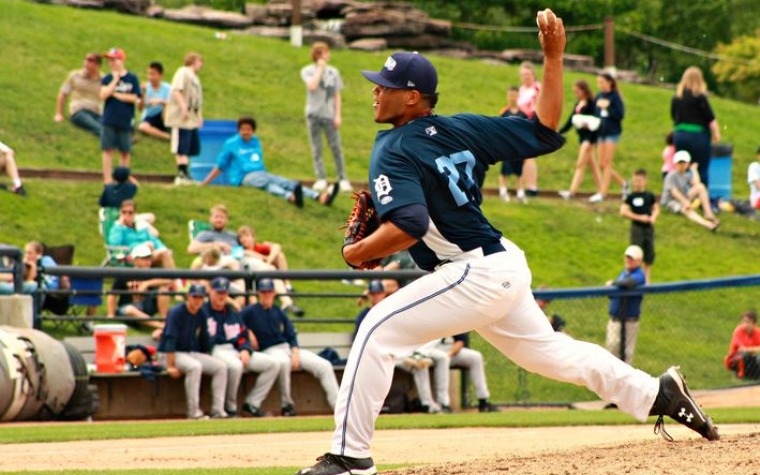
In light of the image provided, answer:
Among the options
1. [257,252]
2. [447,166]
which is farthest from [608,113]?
[447,166]

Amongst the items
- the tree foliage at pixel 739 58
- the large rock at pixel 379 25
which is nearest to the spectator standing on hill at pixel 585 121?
the large rock at pixel 379 25

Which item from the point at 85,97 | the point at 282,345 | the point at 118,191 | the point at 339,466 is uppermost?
the point at 85,97

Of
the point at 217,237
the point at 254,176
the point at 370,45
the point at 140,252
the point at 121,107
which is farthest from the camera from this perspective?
the point at 370,45

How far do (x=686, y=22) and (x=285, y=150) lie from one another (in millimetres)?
34253

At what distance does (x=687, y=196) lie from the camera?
23797 millimetres

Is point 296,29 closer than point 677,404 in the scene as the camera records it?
No

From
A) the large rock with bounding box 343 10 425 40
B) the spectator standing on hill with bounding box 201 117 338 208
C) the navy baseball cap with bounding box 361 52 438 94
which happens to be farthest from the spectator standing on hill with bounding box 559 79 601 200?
the navy baseball cap with bounding box 361 52 438 94

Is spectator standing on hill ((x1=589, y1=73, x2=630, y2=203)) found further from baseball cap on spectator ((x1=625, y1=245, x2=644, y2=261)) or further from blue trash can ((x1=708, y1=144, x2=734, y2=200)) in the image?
baseball cap on spectator ((x1=625, y1=245, x2=644, y2=261))

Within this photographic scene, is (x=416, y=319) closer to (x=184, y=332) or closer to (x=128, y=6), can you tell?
(x=184, y=332)

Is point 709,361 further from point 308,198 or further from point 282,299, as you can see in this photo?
point 308,198

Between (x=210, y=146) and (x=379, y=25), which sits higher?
(x=379, y=25)

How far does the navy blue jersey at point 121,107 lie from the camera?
18.4m

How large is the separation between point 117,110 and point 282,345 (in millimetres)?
5647

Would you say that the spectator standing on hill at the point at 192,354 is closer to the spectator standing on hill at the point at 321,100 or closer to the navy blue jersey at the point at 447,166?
the spectator standing on hill at the point at 321,100
